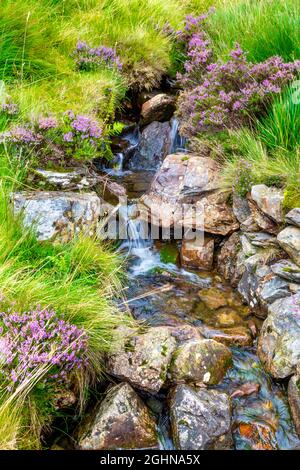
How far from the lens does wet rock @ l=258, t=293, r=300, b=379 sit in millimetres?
4219

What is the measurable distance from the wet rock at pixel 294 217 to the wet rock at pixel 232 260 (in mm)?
953

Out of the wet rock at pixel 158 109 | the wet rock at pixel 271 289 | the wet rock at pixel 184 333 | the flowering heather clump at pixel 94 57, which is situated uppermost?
the flowering heather clump at pixel 94 57

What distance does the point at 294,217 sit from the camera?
491cm

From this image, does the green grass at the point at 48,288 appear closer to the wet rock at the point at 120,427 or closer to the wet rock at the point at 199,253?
the wet rock at the point at 120,427

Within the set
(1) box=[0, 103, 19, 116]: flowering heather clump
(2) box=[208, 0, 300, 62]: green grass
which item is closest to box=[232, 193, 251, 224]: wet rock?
(2) box=[208, 0, 300, 62]: green grass

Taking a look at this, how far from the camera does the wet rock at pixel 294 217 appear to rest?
4.89 metres

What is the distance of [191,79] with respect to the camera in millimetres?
8109

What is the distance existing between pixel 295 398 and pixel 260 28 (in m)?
5.55

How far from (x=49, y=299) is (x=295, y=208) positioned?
2.77 m

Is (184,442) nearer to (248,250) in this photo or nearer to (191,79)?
(248,250)

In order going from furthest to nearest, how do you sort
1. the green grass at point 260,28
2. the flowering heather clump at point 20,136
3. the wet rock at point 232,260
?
the green grass at point 260,28
the flowering heather clump at point 20,136
the wet rock at point 232,260

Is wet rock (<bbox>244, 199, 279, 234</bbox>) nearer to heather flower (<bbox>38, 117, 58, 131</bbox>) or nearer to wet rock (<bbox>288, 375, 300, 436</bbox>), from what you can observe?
wet rock (<bbox>288, 375, 300, 436</bbox>)

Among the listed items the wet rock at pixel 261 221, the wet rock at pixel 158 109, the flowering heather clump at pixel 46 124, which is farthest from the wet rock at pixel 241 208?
the wet rock at pixel 158 109
